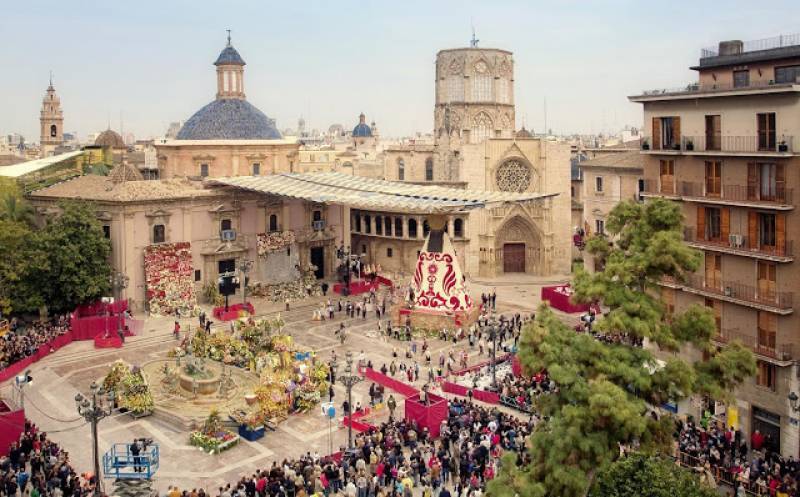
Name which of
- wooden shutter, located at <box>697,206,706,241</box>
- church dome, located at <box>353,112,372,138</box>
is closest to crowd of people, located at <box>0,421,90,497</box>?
wooden shutter, located at <box>697,206,706,241</box>

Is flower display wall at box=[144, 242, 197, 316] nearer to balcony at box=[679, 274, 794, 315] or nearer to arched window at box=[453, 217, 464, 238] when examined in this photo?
arched window at box=[453, 217, 464, 238]

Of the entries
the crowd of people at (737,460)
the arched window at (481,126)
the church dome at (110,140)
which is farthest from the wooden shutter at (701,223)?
the church dome at (110,140)

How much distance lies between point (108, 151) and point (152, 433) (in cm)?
4447

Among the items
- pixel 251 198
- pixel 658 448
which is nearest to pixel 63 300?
pixel 251 198

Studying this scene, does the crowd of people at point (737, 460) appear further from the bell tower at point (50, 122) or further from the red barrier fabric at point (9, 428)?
the bell tower at point (50, 122)

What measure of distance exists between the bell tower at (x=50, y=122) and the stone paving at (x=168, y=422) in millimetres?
63874

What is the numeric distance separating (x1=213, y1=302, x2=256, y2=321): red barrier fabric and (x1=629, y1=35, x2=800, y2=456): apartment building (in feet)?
82.5

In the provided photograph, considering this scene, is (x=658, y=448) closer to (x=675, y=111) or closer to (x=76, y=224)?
(x=675, y=111)

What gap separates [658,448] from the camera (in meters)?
19.2

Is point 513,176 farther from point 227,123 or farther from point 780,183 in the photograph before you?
point 780,183

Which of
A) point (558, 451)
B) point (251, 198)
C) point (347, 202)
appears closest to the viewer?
point (558, 451)

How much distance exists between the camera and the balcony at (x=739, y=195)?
83.4ft

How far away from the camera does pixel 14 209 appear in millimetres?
46000

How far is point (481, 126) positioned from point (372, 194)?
92.0 feet
